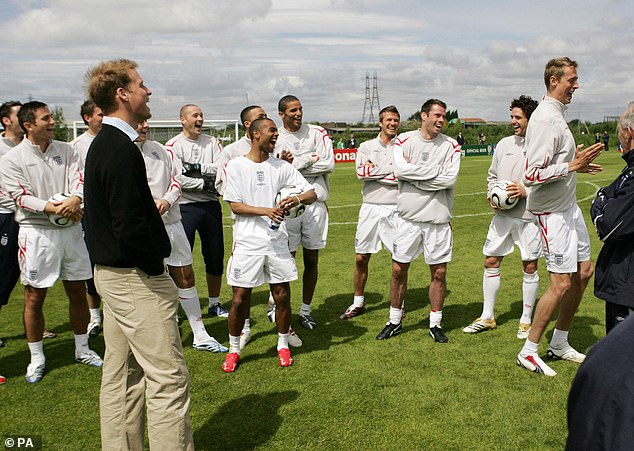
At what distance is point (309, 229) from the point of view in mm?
6590

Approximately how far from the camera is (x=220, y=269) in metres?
7.18

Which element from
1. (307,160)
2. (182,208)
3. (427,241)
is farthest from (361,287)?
(182,208)

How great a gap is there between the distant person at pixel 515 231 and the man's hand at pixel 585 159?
3.66 ft

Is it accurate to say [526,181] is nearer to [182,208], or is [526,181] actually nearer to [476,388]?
[476,388]

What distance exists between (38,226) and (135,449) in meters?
2.67

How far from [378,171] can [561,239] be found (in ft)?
8.41

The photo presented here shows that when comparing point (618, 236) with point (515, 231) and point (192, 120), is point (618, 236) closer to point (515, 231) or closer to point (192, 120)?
point (515, 231)

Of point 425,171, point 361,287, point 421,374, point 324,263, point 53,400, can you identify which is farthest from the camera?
point 324,263

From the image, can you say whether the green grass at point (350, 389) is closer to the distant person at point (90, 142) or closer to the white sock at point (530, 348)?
the white sock at point (530, 348)

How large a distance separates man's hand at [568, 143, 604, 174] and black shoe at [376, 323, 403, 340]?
8.21ft

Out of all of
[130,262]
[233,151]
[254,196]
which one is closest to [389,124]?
[233,151]

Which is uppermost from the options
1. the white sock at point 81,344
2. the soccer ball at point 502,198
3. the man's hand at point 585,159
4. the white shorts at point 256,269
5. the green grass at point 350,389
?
the man's hand at point 585,159

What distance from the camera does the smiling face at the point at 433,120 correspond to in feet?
19.7

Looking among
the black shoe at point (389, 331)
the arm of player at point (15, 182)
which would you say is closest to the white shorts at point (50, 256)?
the arm of player at point (15, 182)
